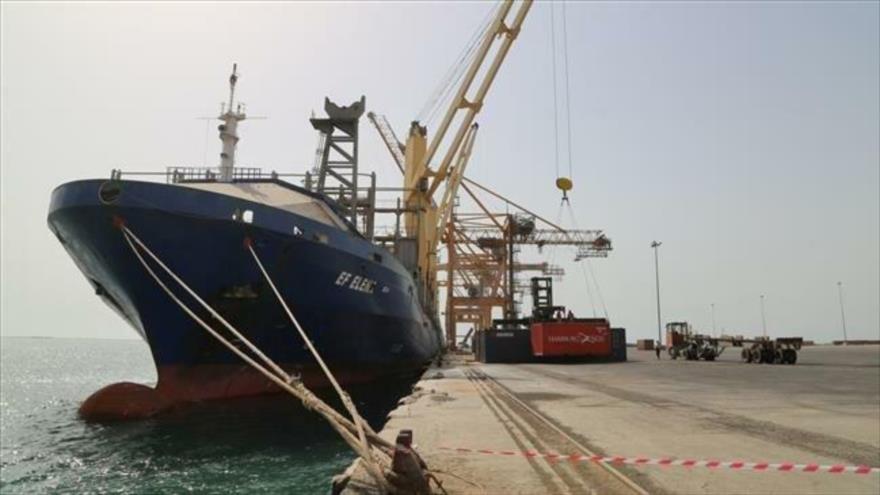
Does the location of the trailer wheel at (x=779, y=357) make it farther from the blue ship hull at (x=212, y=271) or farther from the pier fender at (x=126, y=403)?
the pier fender at (x=126, y=403)

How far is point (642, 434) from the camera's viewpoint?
841cm

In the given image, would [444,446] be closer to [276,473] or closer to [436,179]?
[276,473]

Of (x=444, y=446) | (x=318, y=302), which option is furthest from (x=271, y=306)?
(x=444, y=446)

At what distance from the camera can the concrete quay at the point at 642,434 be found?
553cm

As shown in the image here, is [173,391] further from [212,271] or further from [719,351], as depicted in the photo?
[719,351]

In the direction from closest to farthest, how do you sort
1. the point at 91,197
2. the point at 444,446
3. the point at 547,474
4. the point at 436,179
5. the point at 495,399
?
the point at 547,474 → the point at 444,446 → the point at 495,399 → the point at 91,197 → the point at 436,179

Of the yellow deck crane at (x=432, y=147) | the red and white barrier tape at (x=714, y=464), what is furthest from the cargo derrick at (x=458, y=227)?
the red and white barrier tape at (x=714, y=464)

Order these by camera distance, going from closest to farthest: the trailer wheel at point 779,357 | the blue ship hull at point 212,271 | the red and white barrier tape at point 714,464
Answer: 1. the red and white barrier tape at point 714,464
2. the blue ship hull at point 212,271
3. the trailer wheel at point 779,357

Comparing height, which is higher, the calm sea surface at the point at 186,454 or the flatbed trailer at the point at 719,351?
the flatbed trailer at the point at 719,351

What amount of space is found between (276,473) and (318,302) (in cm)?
838

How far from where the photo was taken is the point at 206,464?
35.0 ft

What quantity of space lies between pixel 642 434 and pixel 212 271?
1251cm

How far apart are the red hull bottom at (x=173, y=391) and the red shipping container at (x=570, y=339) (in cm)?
2032

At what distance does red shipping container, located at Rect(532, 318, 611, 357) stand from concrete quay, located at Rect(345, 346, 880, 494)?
1811 cm
